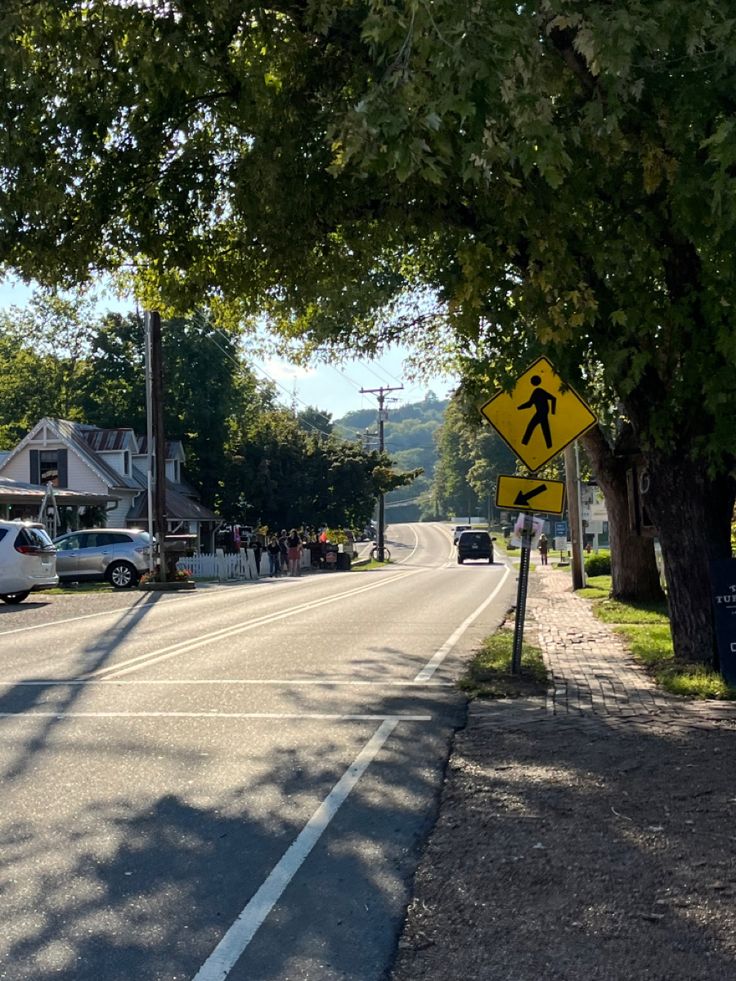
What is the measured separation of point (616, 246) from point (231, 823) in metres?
6.05

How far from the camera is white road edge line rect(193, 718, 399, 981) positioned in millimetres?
4367

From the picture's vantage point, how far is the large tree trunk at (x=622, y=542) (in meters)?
22.1

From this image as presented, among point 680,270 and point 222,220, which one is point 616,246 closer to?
point 680,270

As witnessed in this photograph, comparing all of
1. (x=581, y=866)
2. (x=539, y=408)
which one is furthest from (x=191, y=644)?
(x=581, y=866)

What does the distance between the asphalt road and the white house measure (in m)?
35.4

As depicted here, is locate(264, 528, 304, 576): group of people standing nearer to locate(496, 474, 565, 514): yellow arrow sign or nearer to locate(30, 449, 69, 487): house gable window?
locate(30, 449, 69, 487): house gable window

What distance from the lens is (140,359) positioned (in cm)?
6194

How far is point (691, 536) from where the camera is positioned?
11.6 meters

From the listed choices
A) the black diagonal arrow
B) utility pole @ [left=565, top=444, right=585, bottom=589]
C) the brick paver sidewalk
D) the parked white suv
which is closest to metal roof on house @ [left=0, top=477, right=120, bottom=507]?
the parked white suv

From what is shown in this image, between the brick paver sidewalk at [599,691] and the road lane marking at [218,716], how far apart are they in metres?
0.84

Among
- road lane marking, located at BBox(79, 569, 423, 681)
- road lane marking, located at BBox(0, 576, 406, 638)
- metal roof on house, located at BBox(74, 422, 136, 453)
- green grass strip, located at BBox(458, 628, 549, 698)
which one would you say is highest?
metal roof on house, located at BBox(74, 422, 136, 453)

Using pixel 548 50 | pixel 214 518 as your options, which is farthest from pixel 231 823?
pixel 214 518

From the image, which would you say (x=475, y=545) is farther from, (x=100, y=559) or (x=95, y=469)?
(x=100, y=559)

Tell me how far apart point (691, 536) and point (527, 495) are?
5.49 feet
